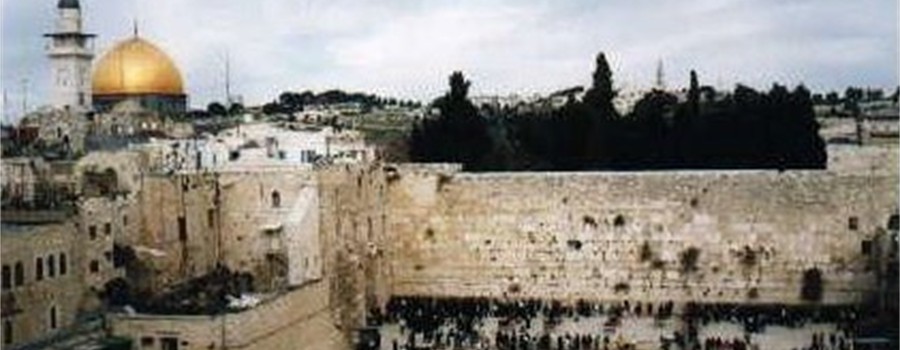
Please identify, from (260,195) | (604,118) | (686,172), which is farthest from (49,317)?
(604,118)

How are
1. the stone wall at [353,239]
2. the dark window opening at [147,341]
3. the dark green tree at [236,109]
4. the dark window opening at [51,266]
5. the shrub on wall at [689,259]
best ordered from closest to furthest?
the dark window opening at [147,341]
the dark window opening at [51,266]
the stone wall at [353,239]
the shrub on wall at [689,259]
the dark green tree at [236,109]

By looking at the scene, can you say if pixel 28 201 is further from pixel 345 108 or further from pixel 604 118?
pixel 345 108

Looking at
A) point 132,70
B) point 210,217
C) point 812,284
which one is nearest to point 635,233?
point 812,284

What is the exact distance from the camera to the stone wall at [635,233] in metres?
27.3

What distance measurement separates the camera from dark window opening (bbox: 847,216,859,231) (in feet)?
88.9

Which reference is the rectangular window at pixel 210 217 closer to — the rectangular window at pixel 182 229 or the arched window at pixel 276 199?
the rectangular window at pixel 182 229

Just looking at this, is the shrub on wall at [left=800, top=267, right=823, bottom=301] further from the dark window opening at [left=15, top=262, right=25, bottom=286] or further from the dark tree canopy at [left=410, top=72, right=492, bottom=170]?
the dark window opening at [left=15, top=262, right=25, bottom=286]

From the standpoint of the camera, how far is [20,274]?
20406mm

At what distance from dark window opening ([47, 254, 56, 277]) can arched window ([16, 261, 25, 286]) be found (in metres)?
1.08

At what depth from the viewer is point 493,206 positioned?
2909 centimetres

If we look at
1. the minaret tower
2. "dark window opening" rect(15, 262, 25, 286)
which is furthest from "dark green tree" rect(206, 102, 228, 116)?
"dark window opening" rect(15, 262, 25, 286)

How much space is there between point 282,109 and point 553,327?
1400 inches

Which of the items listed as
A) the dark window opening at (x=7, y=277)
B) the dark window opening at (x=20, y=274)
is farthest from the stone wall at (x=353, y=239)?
the dark window opening at (x=7, y=277)

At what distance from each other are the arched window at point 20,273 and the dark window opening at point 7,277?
0.22m
